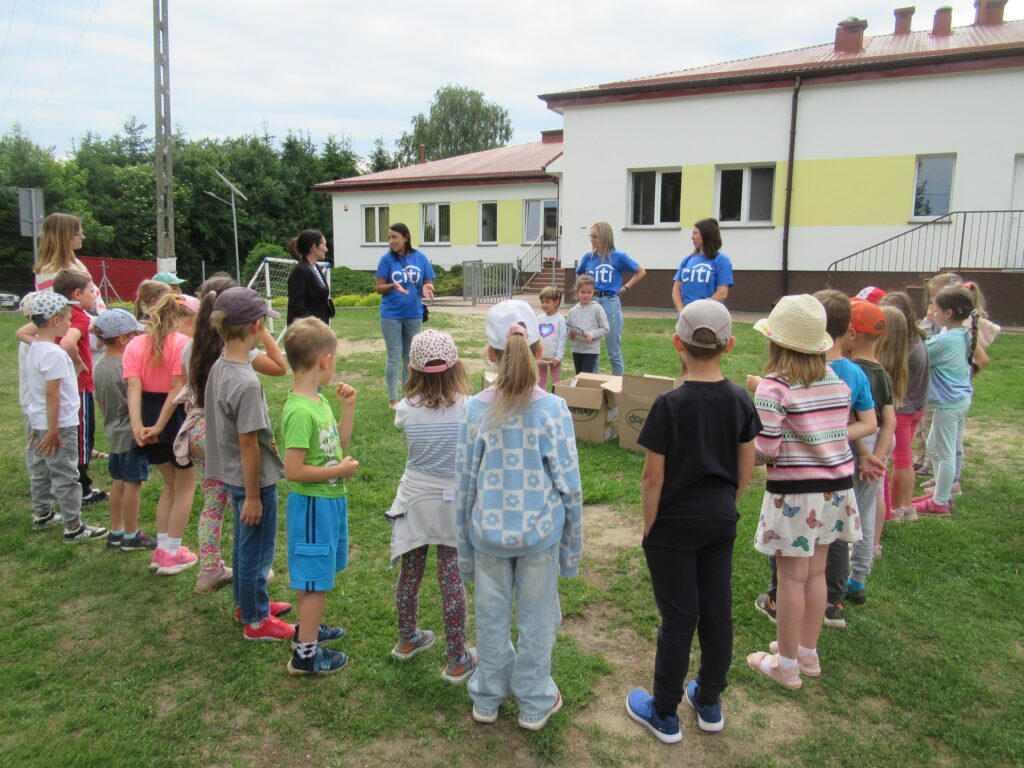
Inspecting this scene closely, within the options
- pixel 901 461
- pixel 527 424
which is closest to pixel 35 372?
pixel 527 424

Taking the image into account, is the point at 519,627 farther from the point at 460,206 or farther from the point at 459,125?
the point at 459,125

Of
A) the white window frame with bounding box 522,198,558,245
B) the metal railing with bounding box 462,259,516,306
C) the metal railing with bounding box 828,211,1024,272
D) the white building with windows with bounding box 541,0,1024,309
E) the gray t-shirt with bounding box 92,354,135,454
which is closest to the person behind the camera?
the gray t-shirt with bounding box 92,354,135,454

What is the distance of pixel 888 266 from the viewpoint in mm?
16188

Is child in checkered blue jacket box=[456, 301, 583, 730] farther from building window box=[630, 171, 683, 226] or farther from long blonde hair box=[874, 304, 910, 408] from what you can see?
building window box=[630, 171, 683, 226]

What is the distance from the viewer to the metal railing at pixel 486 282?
22.7m

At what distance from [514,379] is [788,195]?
1659 centimetres

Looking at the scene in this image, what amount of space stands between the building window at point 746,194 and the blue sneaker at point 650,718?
658 inches

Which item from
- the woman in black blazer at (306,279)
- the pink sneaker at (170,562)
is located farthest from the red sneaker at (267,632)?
the woman in black blazer at (306,279)

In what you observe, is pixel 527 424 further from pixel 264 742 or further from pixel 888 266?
pixel 888 266

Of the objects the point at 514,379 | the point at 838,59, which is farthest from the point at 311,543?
the point at 838,59

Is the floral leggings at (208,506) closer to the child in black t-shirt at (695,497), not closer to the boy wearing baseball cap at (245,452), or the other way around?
the boy wearing baseball cap at (245,452)

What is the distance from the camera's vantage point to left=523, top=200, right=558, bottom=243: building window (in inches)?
1024

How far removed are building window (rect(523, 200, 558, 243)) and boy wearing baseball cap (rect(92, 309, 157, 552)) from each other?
22498 millimetres

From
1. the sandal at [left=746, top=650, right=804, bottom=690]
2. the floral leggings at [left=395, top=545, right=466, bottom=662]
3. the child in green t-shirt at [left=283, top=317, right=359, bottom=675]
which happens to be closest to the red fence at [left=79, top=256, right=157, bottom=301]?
the child in green t-shirt at [left=283, top=317, right=359, bottom=675]
